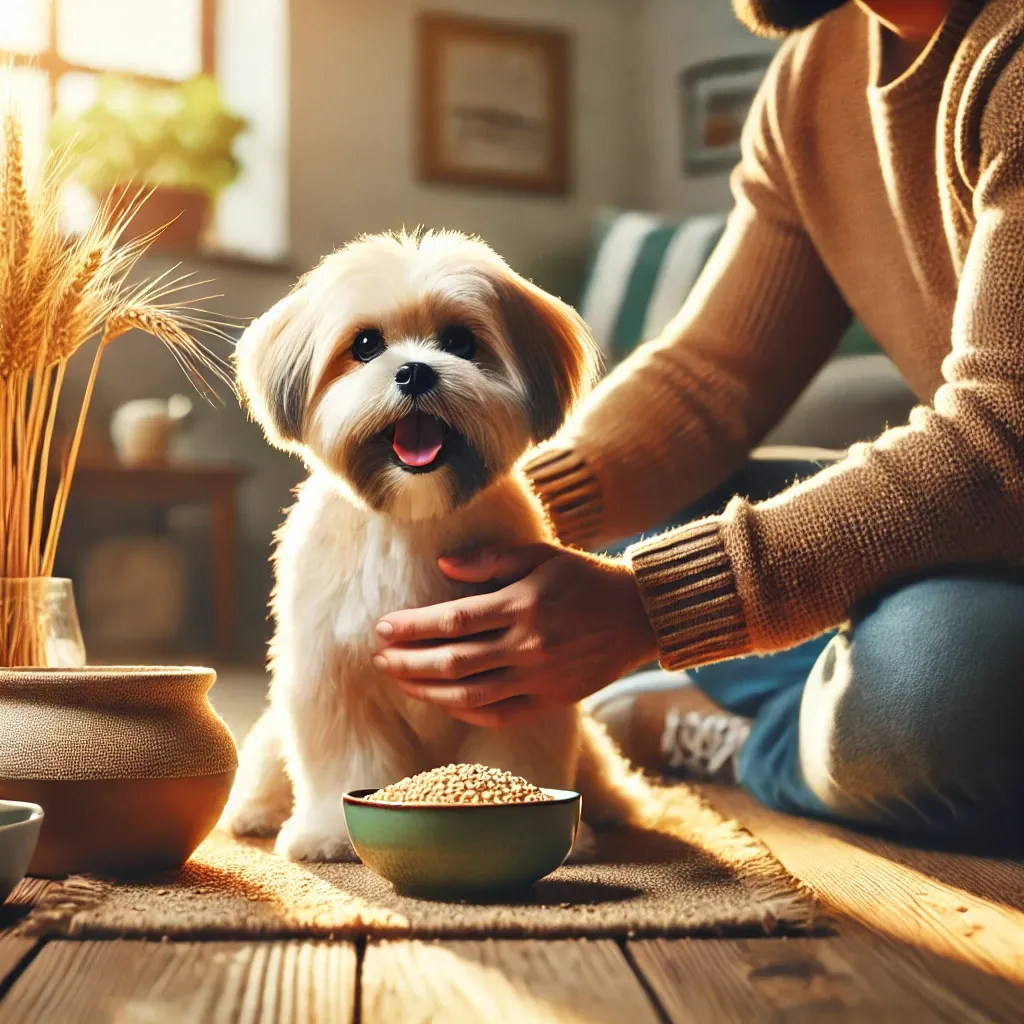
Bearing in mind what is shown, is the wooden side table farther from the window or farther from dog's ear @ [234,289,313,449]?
dog's ear @ [234,289,313,449]

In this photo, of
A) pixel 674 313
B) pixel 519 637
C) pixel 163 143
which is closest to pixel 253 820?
pixel 519 637

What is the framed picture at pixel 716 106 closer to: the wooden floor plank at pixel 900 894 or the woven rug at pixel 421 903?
the wooden floor plank at pixel 900 894

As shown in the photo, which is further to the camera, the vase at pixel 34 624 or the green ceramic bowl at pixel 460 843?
the vase at pixel 34 624

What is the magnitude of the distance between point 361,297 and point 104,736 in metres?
0.43

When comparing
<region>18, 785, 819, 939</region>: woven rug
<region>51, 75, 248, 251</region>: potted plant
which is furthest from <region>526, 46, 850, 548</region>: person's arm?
<region>51, 75, 248, 251</region>: potted plant

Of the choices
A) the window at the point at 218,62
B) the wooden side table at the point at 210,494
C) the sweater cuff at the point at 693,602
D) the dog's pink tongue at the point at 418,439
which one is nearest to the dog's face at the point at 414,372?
the dog's pink tongue at the point at 418,439

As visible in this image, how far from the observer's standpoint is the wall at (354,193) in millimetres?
4004

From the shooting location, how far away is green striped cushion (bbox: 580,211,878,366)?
345 cm

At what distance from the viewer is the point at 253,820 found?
1.33 m

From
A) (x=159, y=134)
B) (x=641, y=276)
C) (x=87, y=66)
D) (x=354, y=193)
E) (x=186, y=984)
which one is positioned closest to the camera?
(x=186, y=984)

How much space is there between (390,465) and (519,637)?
19 cm

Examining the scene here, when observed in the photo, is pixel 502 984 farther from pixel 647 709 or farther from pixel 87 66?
pixel 87 66

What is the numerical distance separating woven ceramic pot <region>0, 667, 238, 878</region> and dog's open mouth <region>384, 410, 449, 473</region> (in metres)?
0.27

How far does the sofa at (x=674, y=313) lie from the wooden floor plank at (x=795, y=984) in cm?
182
